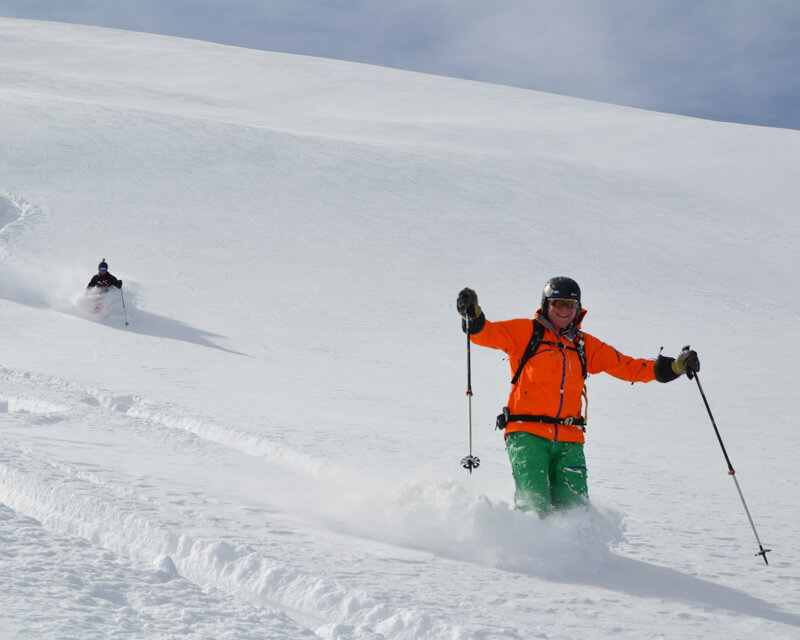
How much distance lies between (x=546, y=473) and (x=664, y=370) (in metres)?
0.94

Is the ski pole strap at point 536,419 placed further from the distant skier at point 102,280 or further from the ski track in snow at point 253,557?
the distant skier at point 102,280

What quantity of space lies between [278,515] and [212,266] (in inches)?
543

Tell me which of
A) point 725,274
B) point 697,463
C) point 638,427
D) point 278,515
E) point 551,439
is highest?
point 725,274

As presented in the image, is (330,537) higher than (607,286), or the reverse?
(607,286)

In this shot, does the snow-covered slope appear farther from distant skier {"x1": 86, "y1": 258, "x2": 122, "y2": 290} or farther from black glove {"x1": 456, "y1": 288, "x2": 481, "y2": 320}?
black glove {"x1": 456, "y1": 288, "x2": 481, "y2": 320}

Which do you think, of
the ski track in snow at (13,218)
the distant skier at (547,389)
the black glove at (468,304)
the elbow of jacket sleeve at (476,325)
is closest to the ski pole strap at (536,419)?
the distant skier at (547,389)

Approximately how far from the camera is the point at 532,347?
453 cm

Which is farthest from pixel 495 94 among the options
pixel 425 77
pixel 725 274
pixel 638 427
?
pixel 638 427

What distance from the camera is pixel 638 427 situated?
934 centimetres

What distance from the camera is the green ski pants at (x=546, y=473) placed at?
4387 mm

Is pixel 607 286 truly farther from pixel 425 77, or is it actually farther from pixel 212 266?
pixel 425 77

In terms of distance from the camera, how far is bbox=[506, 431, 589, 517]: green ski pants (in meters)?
4.39

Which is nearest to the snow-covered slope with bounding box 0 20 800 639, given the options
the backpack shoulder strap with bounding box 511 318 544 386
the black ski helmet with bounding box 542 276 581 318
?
the backpack shoulder strap with bounding box 511 318 544 386

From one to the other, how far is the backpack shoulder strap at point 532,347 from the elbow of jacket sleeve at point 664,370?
0.71 metres
